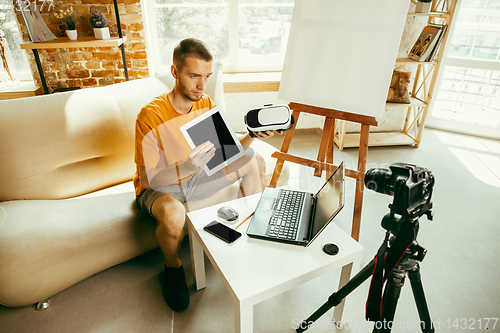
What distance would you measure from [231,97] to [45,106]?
1.79 m

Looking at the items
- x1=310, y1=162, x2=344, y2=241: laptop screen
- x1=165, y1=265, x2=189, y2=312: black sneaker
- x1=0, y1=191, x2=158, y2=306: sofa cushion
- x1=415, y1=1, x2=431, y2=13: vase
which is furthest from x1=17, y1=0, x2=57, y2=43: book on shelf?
x1=415, y1=1, x2=431, y2=13: vase

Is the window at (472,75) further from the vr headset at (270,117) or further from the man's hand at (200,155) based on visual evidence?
the man's hand at (200,155)

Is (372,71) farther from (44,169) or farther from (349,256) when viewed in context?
(44,169)

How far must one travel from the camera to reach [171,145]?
1.42 metres

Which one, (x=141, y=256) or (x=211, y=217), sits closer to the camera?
(x=211, y=217)

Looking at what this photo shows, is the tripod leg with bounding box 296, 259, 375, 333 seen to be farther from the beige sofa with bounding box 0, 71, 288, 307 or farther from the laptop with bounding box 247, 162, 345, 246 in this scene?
the beige sofa with bounding box 0, 71, 288, 307

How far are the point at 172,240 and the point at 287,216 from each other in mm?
516

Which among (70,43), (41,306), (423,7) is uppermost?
(423,7)

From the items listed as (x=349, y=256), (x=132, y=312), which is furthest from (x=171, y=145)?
(x=349, y=256)

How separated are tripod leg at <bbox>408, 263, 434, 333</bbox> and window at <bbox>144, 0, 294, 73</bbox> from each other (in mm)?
2530

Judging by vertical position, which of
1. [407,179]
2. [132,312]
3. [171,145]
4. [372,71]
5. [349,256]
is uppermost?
[372,71]

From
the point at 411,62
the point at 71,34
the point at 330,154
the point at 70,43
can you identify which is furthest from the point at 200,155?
the point at 411,62

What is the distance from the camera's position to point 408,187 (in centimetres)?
78

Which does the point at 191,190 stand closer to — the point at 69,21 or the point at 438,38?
the point at 69,21
